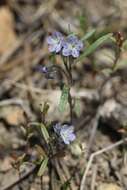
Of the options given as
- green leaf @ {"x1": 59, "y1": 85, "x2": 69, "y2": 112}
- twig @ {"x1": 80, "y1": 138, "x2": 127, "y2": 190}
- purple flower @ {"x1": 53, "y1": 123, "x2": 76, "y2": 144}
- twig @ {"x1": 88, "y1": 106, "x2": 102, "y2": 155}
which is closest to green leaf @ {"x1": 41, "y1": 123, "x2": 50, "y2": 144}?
purple flower @ {"x1": 53, "y1": 123, "x2": 76, "y2": 144}

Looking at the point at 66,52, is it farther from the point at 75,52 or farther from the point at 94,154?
the point at 94,154

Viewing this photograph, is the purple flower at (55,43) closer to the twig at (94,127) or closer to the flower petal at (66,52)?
the flower petal at (66,52)

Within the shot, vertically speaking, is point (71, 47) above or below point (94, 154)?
above

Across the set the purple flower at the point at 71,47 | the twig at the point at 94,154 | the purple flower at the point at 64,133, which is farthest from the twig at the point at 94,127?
the purple flower at the point at 71,47

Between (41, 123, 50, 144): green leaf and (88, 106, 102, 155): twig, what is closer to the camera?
(41, 123, 50, 144): green leaf

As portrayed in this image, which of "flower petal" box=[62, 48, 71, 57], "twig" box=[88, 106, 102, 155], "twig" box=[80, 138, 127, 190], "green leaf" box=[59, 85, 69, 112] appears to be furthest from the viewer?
"twig" box=[88, 106, 102, 155]

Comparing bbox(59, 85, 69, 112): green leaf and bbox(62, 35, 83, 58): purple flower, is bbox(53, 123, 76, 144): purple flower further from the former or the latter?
bbox(62, 35, 83, 58): purple flower

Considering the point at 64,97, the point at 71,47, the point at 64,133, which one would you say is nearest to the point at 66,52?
the point at 71,47

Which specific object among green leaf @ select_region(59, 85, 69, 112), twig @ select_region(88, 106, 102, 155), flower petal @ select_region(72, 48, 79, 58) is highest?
flower petal @ select_region(72, 48, 79, 58)

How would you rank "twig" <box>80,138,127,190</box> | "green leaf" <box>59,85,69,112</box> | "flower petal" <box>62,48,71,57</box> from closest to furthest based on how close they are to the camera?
"flower petal" <box>62,48,71,57</box>
"green leaf" <box>59,85,69,112</box>
"twig" <box>80,138,127,190</box>
